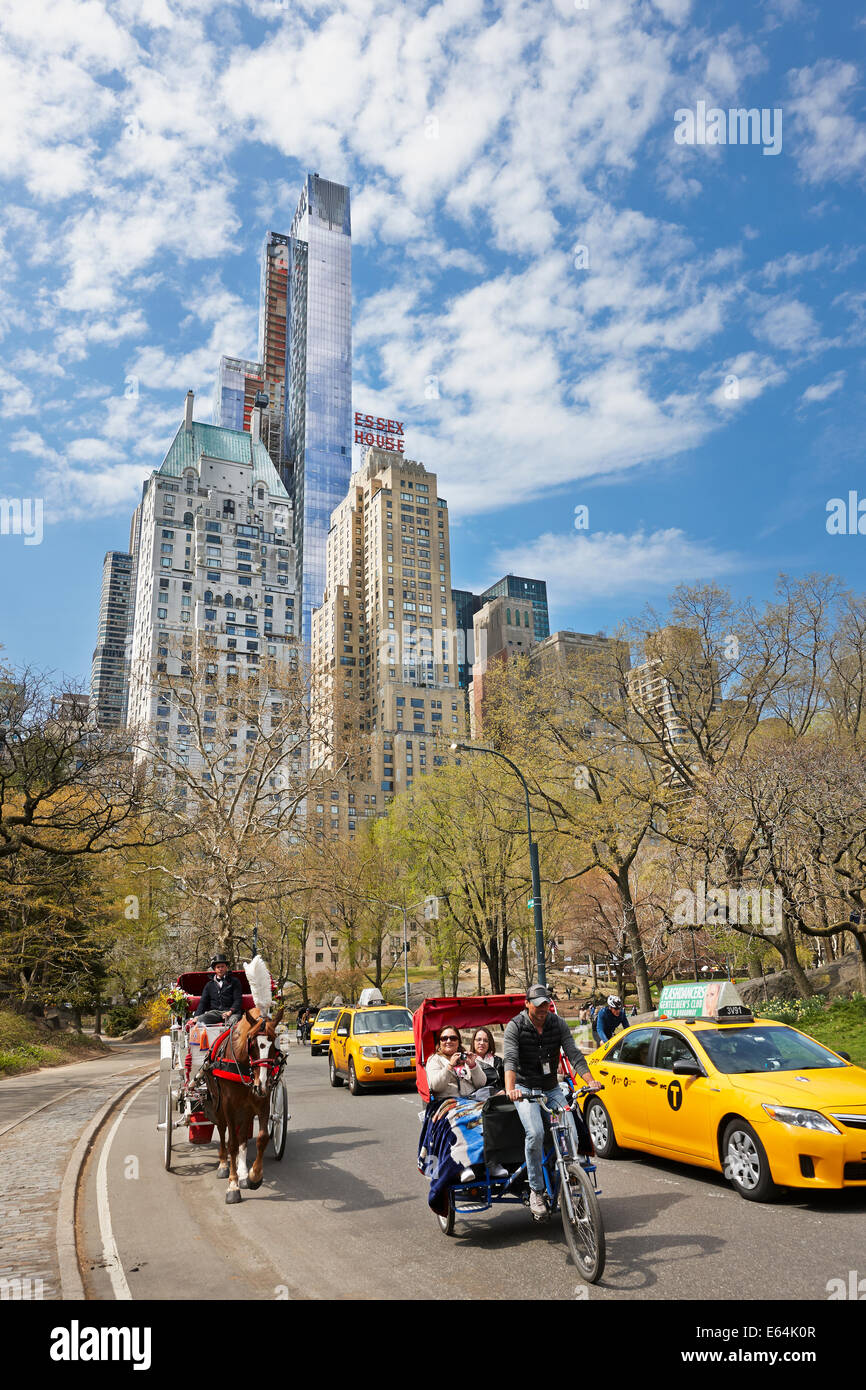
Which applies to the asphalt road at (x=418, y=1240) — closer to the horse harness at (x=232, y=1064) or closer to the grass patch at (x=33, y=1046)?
the horse harness at (x=232, y=1064)

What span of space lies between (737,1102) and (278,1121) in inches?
233

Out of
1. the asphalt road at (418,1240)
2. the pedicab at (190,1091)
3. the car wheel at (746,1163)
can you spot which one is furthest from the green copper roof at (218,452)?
the car wheel at (746,1163)

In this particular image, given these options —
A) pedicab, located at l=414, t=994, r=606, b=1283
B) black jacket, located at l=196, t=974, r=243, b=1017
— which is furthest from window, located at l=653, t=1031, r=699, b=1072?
black jacket, located at l=196, t=974, r=243, b=1017

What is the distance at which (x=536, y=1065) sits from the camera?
725 cm

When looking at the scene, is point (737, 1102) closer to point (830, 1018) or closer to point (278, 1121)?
point (278, 1121)

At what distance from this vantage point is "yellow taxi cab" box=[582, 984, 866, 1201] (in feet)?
24.8

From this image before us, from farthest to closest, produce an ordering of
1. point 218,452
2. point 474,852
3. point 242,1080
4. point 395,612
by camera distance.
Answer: point 395,612 → point 218,452 → point 474,852 → point 242,1080

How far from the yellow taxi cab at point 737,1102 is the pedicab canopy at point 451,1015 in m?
1.33

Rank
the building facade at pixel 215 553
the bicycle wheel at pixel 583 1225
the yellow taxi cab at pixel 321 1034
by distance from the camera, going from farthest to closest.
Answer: the building facade at pixel 215 553, the yellow taxi cab at pixel 321 1034, the bicycle wheel at pixel 583 1225

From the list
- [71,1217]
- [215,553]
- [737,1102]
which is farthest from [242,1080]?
[215,553]

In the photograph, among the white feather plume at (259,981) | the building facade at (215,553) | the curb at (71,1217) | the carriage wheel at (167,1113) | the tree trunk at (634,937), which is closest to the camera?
the curb at (71,1217)

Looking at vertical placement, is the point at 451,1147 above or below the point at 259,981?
below

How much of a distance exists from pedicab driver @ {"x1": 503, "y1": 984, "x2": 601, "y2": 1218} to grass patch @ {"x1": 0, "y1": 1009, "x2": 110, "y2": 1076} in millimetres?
22033

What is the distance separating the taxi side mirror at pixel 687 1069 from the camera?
8703mm
